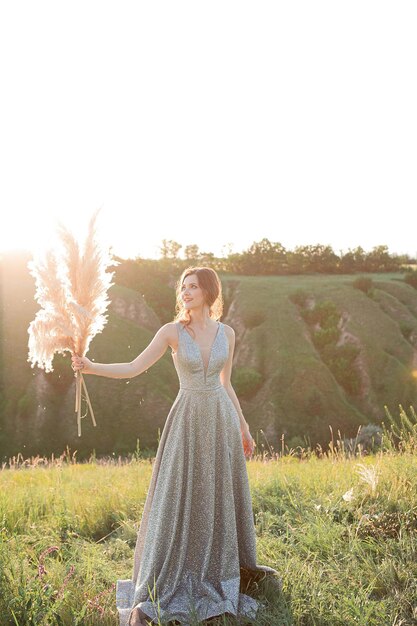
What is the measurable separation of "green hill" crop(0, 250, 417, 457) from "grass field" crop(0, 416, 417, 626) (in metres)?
34.5

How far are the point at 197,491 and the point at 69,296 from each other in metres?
1.69

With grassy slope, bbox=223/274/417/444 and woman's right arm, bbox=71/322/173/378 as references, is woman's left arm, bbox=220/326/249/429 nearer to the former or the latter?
woman's right arm, bbox=71/322/173/378

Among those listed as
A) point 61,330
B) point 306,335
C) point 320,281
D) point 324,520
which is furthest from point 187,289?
point 320,281

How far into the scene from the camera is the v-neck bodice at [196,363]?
5.09 m

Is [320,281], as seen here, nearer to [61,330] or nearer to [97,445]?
[97,445]

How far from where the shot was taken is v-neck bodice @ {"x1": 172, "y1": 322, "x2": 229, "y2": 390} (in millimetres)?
5086

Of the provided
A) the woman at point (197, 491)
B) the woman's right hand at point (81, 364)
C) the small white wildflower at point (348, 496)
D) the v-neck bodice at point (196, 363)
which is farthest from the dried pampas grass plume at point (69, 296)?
the small white wildflower at point (348, 496)

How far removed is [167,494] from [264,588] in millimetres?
1013

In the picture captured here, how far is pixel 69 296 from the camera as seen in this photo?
4625mm

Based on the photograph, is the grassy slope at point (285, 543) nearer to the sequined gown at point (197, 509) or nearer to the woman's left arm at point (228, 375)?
the sequined gown at point (197, 509)

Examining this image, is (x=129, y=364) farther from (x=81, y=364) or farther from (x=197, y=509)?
(x=197, y=509)

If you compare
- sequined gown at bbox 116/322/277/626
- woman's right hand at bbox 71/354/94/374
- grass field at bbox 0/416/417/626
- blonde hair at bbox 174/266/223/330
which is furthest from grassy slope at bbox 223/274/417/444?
woman's right hand at bbox 71/354/94/374

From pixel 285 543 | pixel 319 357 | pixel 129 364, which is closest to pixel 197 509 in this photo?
pixel 129 364

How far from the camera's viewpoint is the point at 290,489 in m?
7.64
